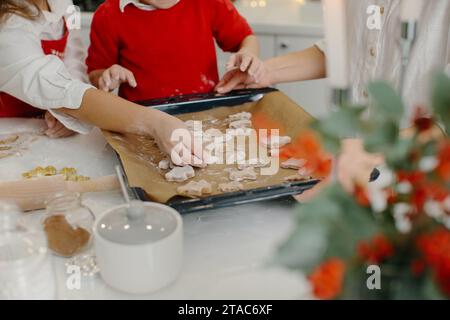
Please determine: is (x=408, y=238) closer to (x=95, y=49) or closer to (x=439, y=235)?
(x=439, y=235)

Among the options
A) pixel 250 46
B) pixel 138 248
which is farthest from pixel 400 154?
pixel 250 46

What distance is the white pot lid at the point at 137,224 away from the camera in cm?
76

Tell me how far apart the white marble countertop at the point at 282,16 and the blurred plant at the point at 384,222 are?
6.09 feet

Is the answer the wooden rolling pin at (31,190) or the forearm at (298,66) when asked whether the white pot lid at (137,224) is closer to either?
the wooden rolling pin at (31,190)

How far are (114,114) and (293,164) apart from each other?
1.29ft

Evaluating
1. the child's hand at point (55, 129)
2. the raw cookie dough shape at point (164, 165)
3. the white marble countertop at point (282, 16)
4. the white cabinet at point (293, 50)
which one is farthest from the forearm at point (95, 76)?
the white marble countertop at point (282, 16)

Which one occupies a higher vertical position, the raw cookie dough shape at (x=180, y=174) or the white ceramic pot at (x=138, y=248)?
the white ceramic pot at (x=138, y=248)

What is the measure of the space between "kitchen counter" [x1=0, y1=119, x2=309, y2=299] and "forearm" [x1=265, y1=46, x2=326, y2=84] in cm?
51

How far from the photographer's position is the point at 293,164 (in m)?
1.07
